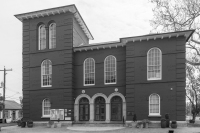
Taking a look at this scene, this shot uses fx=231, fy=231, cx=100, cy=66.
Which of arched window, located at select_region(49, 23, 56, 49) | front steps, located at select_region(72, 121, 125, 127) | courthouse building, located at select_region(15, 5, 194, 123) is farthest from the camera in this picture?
arched window, located at select_region(49, 23, 56, 49)

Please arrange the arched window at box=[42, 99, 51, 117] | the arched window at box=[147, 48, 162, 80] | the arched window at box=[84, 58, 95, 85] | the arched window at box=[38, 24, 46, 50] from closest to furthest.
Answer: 1. the arched window at box=[147, 48, 162, 80]
2. the arched window at box=[84, 58, 95, 85]
3. the arched window at box=[42, 99, 51, 117]
4. the arched window at box=[38, 24, 46, 50]

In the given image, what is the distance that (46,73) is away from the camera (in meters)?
26.3

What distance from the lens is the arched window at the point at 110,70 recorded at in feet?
80.9

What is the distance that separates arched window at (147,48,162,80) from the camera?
22.3m

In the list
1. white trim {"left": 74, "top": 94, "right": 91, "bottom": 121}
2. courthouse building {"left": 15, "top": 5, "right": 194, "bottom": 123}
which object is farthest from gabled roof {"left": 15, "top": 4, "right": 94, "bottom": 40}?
white trim {"left": 74, "top": 94, "right": 91, "bottom": 121}

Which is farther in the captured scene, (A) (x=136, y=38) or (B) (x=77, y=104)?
(B) (x=77, y=104)

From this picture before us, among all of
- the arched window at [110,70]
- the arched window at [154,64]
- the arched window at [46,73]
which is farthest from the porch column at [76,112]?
the arched window at [154,64]

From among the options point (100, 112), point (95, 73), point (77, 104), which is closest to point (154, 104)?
point (100, 112)

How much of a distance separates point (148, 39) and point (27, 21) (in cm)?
1436

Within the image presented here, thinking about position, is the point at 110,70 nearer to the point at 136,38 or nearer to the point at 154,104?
the point at 136,38

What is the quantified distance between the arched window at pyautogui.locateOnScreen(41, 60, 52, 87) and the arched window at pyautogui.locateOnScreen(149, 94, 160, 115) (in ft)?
37.2

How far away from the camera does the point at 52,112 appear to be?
82.0 ft

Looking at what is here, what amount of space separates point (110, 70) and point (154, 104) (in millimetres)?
5888

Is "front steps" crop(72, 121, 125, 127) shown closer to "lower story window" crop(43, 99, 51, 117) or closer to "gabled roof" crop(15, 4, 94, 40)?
"lower story window" crop(43, 99, 51, 117)
